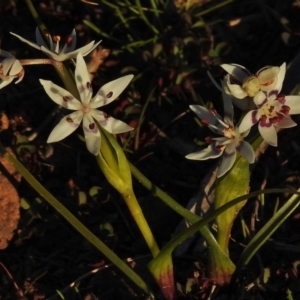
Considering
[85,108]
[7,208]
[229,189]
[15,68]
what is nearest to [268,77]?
[229,189]

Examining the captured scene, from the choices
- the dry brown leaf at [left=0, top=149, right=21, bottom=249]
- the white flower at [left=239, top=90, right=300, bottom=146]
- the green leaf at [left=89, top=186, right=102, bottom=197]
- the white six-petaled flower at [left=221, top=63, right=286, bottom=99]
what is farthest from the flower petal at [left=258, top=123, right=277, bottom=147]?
the dry brown leaf at [left=0, top=149, right=21, bottom=249]

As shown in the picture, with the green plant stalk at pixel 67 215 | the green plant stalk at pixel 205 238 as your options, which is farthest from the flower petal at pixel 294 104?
the green plant stalk at pixel 67 215

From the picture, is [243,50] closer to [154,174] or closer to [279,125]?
[154,174]

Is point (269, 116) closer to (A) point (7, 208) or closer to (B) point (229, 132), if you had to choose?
(B) point (229, 132)

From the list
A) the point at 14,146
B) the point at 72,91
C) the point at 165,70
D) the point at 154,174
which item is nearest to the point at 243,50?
the point at 165,70

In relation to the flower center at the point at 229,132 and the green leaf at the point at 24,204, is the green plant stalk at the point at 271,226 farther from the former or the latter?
the green leaf at the point at 24,204

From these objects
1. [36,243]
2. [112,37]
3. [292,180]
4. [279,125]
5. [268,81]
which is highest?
[268,81]
